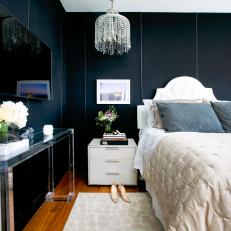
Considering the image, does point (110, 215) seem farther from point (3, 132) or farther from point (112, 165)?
point (3, 132)

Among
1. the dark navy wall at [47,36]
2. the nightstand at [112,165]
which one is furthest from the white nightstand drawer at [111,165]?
the dark navy wall at [47,36]

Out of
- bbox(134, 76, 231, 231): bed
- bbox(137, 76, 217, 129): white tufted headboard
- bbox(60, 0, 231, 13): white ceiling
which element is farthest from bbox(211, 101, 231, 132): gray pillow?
bbox(60, 0, 231, 13): white ceiling

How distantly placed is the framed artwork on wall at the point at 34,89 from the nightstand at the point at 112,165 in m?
0.89

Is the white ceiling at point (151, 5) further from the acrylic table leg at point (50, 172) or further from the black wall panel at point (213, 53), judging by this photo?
the acrylic table leg at point (50, 172)

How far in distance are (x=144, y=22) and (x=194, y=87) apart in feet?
4.03

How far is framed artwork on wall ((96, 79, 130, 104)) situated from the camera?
3188 millimetres

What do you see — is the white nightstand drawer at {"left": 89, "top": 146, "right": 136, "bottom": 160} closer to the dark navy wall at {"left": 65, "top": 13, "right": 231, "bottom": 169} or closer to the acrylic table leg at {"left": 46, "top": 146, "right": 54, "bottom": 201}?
the acrylic table leg at {"left": 46, "top": 146, "right": 54, "bottom": 201}

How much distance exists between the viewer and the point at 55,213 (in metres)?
1.96

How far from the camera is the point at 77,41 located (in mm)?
A: 3242

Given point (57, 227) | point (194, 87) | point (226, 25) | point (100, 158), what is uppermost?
point (226, 25)

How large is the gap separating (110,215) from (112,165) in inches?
30.0

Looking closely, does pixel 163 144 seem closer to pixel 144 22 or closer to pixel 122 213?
pixel 122 213

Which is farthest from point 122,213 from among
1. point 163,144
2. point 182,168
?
point 182,168

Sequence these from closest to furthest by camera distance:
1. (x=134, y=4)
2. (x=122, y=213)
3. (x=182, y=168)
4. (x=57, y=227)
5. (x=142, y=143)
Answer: (x=182, y=168) → (x=57, y=227) → (x=122, y=213) → (x=142, y=143) → (x=134, y=4)
